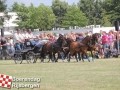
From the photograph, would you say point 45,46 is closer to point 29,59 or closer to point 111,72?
point 29,59

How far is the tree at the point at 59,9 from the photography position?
115312 mm

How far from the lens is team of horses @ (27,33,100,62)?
2845 cm

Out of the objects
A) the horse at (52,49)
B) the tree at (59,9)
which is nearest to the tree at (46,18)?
the tree at (59,9)

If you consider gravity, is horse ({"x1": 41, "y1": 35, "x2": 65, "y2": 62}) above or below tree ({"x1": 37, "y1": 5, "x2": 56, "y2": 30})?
below

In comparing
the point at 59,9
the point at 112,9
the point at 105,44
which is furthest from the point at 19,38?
the point at 59,9

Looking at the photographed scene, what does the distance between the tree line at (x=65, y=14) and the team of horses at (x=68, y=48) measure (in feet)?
226

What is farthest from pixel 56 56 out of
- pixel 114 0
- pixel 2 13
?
pixel 114 0

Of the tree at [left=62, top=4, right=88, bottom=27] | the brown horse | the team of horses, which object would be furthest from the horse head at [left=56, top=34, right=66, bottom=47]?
the tree at [left=62, top=4, right=88, bottom=27]

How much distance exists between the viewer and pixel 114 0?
319ft

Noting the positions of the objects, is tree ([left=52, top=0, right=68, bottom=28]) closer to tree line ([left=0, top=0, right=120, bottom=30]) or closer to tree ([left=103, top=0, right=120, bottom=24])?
tree line ([left=0, top=0, right=120, bottom=30])

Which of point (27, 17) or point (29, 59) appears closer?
point (29, 59)

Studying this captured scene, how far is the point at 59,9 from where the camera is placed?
117 meters

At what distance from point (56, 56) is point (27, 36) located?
274 centimetres

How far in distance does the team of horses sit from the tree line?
69.0 meters
